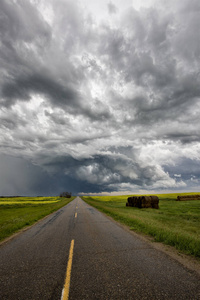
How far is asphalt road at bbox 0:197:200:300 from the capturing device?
3508 millimetres

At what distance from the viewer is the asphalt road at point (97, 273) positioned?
3508mm

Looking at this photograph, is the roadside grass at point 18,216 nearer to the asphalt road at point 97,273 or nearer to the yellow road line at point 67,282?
the asphalt road at point 97,273

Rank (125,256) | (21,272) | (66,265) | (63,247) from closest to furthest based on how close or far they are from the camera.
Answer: (21,272) → (66,265) → (125,256) → (63,247)

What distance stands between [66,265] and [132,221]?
851 cm

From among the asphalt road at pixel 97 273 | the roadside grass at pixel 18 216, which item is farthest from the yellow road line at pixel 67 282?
the roadside grass at pixel 18 216

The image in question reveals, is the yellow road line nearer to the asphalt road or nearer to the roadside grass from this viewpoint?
the asphalt road

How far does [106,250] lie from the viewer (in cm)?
626

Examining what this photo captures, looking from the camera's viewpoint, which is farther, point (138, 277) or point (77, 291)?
point (138, 277)

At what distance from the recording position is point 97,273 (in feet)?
14.4

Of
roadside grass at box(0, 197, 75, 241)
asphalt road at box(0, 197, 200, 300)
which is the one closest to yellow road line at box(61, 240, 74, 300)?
asphalt road at box(0, 197, 200, 300)

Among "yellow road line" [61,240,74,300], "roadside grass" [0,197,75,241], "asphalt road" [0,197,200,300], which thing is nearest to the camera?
"yellow road line" [61,240,74,300]

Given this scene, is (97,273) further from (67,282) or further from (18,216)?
(18,216)

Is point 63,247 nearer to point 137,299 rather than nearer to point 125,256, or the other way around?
point 125,256

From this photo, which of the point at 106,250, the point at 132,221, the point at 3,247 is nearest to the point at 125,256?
the point at 106,250
